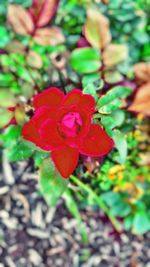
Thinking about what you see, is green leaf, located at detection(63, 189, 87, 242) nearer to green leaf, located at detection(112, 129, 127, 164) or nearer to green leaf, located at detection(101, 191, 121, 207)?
green leaf, located at detection(101, 191, 121, 207)

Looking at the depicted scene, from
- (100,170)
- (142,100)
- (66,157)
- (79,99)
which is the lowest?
(100,170)

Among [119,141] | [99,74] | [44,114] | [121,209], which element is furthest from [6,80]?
[44,114]

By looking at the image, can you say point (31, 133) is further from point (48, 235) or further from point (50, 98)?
point (48, 235)

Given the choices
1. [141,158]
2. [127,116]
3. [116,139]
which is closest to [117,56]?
[127,116]

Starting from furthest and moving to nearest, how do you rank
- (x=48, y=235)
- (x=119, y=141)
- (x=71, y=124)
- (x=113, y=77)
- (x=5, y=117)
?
1. (x=48, y=235)
2. (x=113, y=77)
3. (x=5, y=117)
4. (x=119, y=141)
5. (x=71, y=124)

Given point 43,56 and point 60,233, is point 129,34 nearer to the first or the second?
point 43,56

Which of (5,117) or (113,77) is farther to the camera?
(113,77)

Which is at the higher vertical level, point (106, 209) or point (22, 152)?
point (22, 152)
